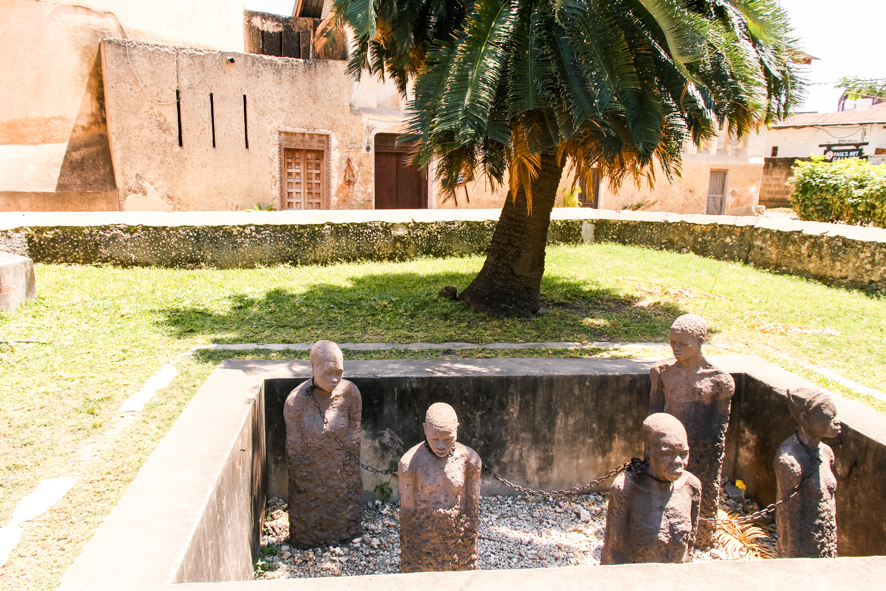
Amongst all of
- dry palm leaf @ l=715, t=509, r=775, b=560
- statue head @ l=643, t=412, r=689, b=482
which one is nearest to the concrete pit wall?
dry palm leaf @ l=715, t=509, r=775, b=560

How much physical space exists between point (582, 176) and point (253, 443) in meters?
5.63

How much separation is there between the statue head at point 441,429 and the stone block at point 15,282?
613 cm

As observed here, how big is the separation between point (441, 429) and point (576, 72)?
387cm

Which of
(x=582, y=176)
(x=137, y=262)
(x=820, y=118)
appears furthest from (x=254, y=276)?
(x=820, y=118)

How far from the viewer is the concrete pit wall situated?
2312 mm

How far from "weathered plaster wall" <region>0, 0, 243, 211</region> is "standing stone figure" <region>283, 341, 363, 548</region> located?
1160 cm

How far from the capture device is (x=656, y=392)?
4227 millimetres

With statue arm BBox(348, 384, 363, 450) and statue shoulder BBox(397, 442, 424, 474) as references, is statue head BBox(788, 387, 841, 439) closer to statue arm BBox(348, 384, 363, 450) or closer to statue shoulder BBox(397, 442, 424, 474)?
statue shoulder BBox(397, 442, 424, 474)

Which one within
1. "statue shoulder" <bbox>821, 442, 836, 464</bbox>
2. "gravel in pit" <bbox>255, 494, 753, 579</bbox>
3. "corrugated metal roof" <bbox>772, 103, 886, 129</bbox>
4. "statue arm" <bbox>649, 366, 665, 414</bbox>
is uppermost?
"corrugated metal roof" <bbox>772, 103, 886, 129</bbox>

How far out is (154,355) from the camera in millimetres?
5773

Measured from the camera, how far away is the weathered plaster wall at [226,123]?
12930 millimetres

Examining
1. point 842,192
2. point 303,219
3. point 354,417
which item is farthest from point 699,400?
point 842,192

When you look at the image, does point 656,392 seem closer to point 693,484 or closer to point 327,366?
point 693,484

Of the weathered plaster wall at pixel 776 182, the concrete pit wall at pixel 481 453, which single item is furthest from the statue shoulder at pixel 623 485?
the weathered plaster wall at pixel 776 182
